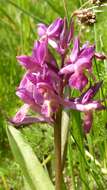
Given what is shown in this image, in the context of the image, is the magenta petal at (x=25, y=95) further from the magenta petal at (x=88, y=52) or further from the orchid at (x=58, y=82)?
the magenta petal at (x=88, y=52)

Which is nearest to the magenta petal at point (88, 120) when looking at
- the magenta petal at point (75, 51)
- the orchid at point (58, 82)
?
the orchid at point (58, 82)

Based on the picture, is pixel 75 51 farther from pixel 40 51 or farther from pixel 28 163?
pixel 28 163

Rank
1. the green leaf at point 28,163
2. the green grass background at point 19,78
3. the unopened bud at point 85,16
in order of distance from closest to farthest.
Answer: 1. the unopened bud at point 85,16
2. the green leaf at point 28,163
3. the green grass background at point 19,78

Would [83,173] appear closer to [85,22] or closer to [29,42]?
[85,22]

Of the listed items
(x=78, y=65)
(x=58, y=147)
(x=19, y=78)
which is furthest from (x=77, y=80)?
(x=19, y=78)

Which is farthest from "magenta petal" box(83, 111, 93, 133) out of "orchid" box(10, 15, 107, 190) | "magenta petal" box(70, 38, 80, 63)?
"magenta petal" box(70, 38, 80, 63)

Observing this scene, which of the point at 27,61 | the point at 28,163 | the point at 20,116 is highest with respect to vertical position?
the point at 27,61

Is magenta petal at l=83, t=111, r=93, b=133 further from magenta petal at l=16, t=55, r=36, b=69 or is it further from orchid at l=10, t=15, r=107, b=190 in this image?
magenta petal at l=16, t=55, r=36, b=69
